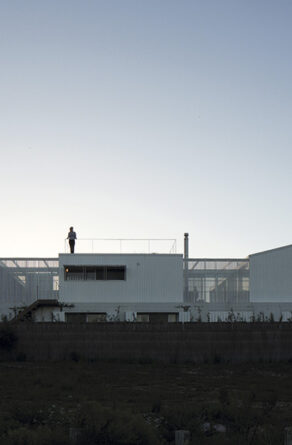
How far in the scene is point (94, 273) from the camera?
44531 millimetres

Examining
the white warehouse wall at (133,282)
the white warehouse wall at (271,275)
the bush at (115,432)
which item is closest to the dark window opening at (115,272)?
the white warehouse wall at (133,282)

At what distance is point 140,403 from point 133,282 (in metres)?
29.0

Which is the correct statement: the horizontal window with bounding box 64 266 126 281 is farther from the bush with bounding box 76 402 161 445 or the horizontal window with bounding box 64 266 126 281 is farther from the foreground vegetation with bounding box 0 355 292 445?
the bush with bounding box 76 402 161 445

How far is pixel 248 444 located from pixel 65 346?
19040mm

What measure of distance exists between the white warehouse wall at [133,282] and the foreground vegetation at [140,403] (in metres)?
16.2

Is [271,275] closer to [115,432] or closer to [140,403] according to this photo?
[140,403]

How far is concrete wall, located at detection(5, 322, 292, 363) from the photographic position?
28.0m

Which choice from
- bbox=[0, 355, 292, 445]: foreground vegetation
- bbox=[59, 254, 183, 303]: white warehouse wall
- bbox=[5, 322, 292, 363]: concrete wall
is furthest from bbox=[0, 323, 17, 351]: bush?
bbox=[59, 254, 183, 303]: white warehouse wall

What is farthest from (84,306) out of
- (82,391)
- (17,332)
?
(82,391)

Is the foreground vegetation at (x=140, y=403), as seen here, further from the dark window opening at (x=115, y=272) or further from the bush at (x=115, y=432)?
the dark window opening at (x=115, y=272)

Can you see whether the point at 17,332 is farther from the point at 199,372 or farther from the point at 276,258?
the point at 276,258

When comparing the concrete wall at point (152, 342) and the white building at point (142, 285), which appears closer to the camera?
the concrete wall at point (152, 342)

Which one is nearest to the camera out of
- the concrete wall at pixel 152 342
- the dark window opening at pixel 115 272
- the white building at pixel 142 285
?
the concrete wall at pixel 152 342

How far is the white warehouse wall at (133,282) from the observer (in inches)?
1726
